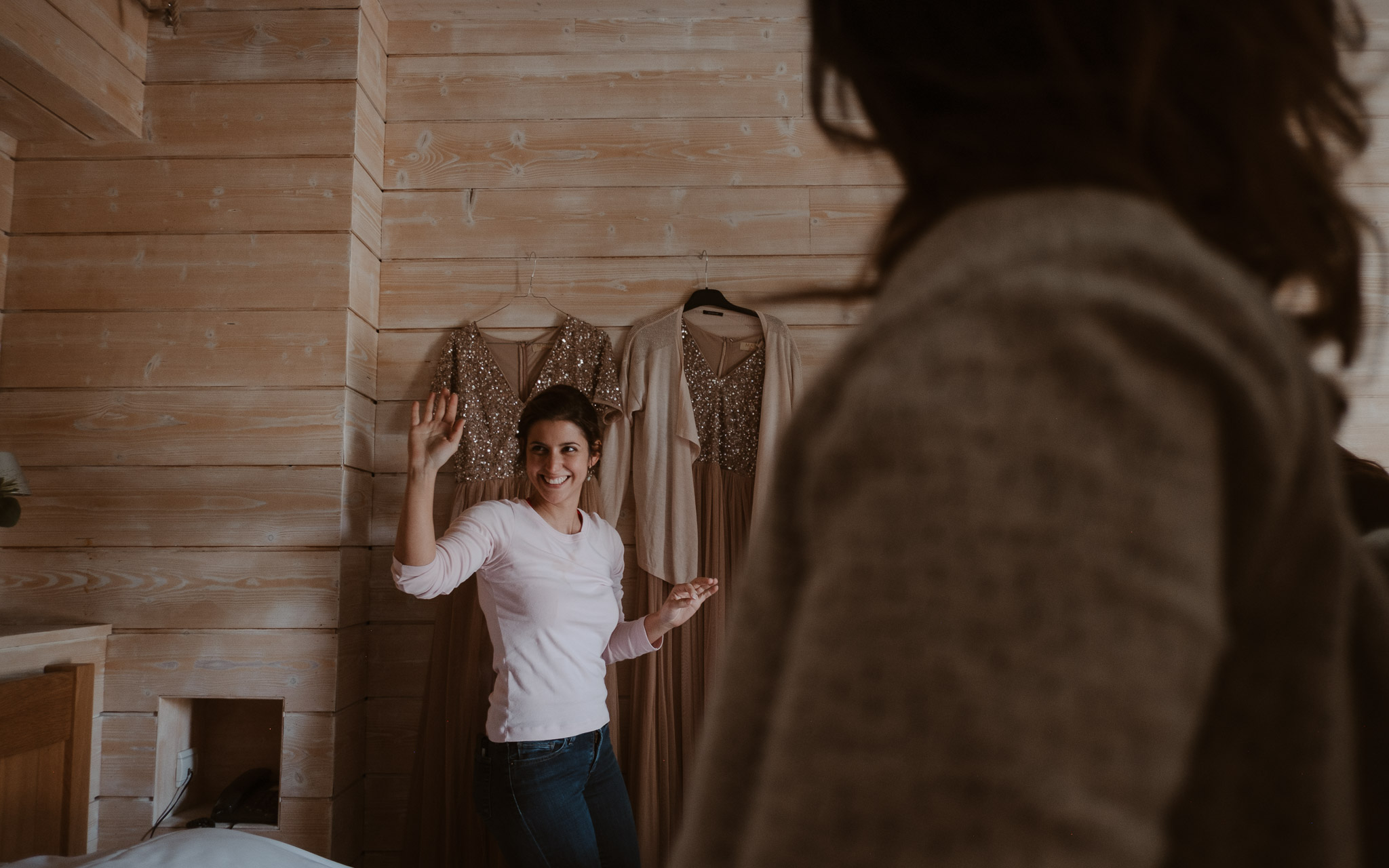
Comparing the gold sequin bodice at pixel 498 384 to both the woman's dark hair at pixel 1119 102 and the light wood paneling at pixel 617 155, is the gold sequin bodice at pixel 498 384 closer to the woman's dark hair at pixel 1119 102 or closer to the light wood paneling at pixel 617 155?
the light wood paneling at pixel 617 155

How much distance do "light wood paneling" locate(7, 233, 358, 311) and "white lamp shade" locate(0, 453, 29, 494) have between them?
0.46 m

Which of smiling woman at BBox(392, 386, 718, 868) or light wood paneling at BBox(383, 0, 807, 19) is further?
light wood paneling at BBox(383, 0, 807, 19)

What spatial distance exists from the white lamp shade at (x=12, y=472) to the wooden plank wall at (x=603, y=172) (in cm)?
→ 83

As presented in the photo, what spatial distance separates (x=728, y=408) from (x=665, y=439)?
201 mm

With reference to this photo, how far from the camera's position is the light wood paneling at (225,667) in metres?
2.09

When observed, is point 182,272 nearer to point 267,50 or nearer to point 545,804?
point 267,50

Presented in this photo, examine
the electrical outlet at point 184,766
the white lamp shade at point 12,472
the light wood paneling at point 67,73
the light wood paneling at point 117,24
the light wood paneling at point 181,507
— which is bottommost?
the electrical outlet at point 184,766

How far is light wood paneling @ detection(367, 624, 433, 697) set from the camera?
91.3 inches

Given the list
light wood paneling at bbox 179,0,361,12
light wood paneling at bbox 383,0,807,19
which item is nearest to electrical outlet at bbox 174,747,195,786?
light wood paneling at bbox 179,0,361,12

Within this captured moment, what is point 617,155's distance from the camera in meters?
2.48

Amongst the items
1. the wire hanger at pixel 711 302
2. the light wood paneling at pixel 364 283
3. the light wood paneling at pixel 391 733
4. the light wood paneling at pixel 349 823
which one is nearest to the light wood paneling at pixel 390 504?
the light wood paneling at pixel 391 733

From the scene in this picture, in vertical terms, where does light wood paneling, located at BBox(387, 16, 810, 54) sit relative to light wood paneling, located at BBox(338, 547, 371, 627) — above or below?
above

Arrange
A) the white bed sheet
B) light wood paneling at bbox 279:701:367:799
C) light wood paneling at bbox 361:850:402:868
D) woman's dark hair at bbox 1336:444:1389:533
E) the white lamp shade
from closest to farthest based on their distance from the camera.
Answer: woman's dark hair at bbox 1336:444:1389:533 → the white bed sheet → the white lamp shade → light wood paneling at bbox 279:701:367:799 → light wood paneling at bbox 361:850:402:868

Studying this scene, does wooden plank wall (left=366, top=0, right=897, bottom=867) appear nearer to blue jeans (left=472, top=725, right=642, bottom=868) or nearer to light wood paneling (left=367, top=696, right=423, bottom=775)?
light wood paneling (left=367, top=696, right=423, bottom=775)
